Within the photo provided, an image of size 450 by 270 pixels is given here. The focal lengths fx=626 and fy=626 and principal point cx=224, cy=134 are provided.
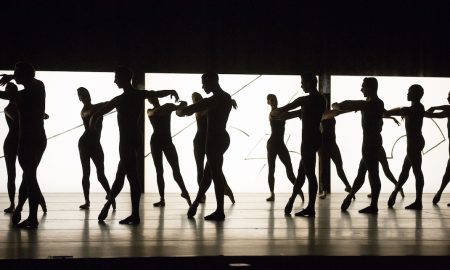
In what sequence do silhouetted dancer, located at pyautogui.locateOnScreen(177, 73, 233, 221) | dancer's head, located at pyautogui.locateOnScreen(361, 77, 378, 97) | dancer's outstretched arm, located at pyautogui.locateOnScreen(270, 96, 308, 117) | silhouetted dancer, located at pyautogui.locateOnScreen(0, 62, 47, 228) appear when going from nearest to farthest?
silhouetted dancer, located at pyautogui.locateOnScreen(0, 62, 47, 228)
silhouetted dancer, located at pyautogui.locateOnScreen(177, 73, 233, 221)
dancer's outstretched arm, located at pyautogui.locateOnScreen(270, 96, 308, 117)
dancer's head, located at pyautogui.locateOnScreen(361, 77, 378, 97)

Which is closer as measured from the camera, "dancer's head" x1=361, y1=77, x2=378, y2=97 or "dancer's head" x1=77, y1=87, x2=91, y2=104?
"dancer's head" x1=361, y1=77, x2=378, y2=97

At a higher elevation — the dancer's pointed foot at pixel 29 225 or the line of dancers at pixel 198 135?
the line of dancers at pixel 198 135

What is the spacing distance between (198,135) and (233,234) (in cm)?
334

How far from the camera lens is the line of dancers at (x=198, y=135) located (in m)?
6.09

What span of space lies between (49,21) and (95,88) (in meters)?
1.56

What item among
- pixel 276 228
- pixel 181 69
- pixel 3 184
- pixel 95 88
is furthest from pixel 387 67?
pixel 3 184

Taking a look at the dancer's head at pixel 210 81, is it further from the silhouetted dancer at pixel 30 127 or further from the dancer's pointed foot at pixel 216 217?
the silhouetted dancer at pixel 30 127

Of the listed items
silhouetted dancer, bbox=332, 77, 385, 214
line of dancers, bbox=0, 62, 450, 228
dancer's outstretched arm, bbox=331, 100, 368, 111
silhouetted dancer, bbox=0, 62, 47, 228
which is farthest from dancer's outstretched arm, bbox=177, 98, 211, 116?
silhouetted dancer, bbox=332, 77, 385, 214

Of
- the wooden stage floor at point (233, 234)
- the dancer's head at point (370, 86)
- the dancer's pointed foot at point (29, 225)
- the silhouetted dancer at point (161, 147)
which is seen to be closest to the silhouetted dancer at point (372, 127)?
the dancer's head at point (370, 86)

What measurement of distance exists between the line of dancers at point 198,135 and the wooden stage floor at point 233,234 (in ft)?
1.01

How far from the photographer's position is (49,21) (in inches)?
413

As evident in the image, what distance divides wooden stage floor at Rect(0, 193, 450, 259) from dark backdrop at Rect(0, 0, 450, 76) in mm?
3326

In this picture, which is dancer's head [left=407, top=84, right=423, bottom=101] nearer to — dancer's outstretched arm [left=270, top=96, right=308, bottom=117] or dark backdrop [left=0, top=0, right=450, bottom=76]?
dancer's outstretched arm [left=270, top=96, right=308, bottom=117]

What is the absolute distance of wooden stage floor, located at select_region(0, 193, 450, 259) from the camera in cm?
451
